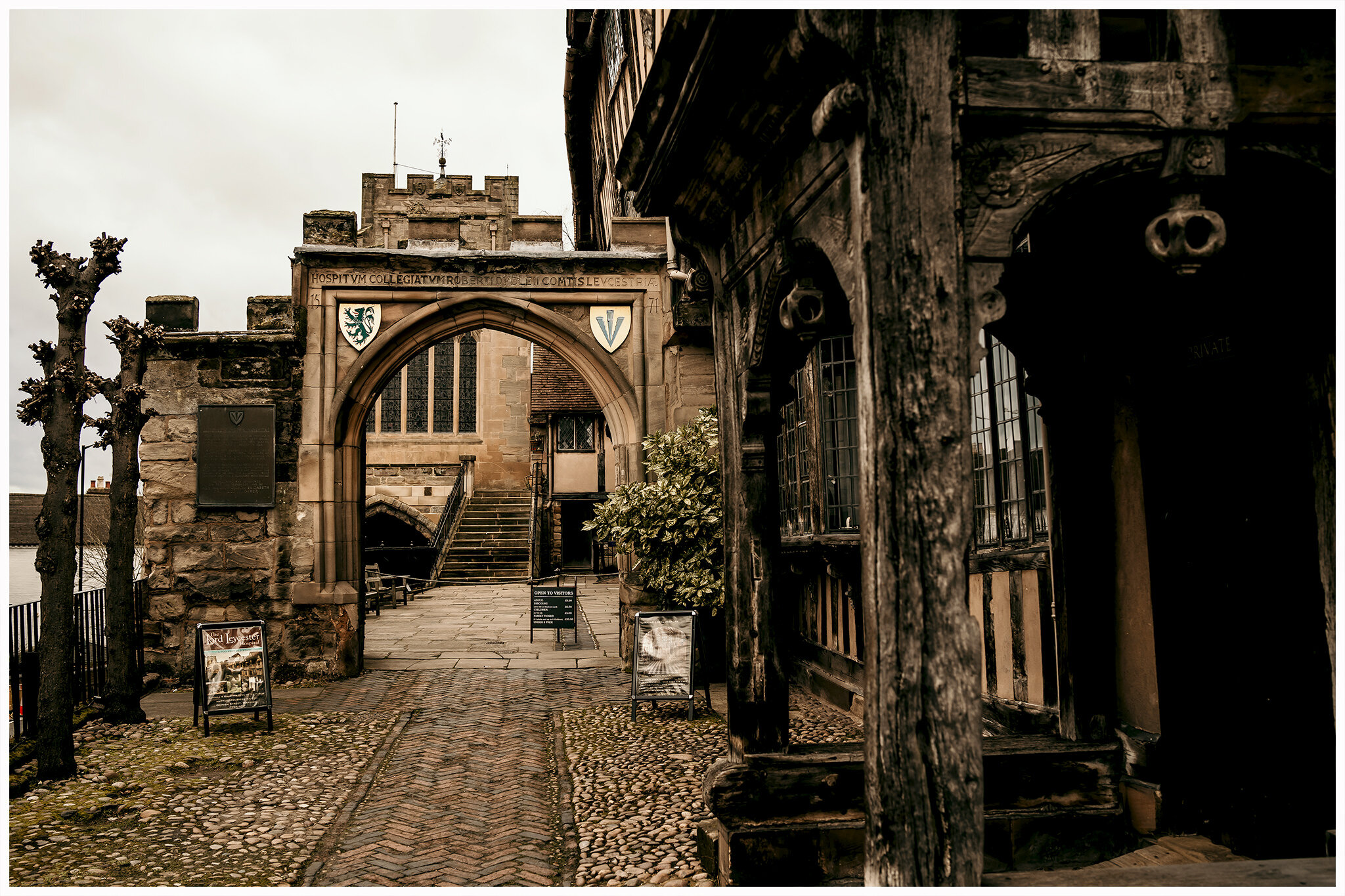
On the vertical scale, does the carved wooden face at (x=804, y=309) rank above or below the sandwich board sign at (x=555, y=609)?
above

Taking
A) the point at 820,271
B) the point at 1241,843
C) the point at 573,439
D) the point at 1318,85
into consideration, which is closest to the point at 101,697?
the point at 820,271

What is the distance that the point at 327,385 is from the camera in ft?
35.1

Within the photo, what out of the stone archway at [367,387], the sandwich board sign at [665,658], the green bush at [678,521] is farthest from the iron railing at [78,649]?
the green bush at [678,521]

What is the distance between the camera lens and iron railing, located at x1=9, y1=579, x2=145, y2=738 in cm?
719

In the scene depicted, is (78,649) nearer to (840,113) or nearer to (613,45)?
(840,113)

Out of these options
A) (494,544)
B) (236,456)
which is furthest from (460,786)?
(494,544)

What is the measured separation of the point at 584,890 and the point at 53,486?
548cm

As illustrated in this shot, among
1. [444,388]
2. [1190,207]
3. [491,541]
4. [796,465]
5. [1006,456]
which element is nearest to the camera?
[1190,207]

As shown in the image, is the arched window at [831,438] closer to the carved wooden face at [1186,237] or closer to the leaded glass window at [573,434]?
the carved wooden face at [1186,237]

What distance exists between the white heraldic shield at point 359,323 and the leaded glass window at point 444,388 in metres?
21.0

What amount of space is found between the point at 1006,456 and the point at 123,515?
780 cm

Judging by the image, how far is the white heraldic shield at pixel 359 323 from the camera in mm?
10844

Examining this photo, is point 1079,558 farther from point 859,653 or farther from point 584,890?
point 859,653

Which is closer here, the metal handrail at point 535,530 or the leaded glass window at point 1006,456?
the leaded glass window at point 1006,456
